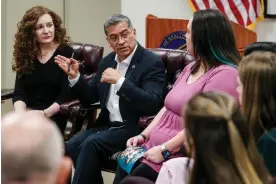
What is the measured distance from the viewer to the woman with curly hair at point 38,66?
3.50 meters

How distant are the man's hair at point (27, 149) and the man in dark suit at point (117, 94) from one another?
78.8 inches

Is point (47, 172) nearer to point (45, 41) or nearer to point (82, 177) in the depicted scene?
point (82, 177)

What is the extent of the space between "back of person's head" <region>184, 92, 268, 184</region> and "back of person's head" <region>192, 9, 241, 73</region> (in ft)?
3.56

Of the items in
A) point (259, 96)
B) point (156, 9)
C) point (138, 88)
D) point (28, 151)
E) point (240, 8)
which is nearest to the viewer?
point (28, 151)

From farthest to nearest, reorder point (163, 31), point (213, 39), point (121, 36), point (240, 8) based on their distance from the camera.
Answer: point (240, 8)
point (163, 31)
point (121, 36)
point (213, 39)

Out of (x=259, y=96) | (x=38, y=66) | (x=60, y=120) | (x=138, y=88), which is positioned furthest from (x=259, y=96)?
(x=38, y=66)

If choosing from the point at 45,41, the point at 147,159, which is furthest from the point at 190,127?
the point at 45,41

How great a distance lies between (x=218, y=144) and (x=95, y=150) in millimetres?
1635

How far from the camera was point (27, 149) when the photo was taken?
33.9 inches

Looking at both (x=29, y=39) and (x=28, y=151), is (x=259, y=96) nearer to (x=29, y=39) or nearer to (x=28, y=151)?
(x=28, y=151)

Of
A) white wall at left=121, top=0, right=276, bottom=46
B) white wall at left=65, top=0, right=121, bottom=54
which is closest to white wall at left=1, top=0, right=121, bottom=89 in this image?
white wall at left=65, top=0, right=121, bottom=54

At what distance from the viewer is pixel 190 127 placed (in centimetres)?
144

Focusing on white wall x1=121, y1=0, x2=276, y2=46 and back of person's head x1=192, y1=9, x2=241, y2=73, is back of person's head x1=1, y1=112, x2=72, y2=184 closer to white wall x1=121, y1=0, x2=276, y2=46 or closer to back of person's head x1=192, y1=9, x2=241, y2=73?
back of person's head x1=192, y1=9, x2=241, y2=73

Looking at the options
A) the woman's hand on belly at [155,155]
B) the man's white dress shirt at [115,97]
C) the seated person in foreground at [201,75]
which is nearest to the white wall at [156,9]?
the man's white dress shirt at [115,97]
